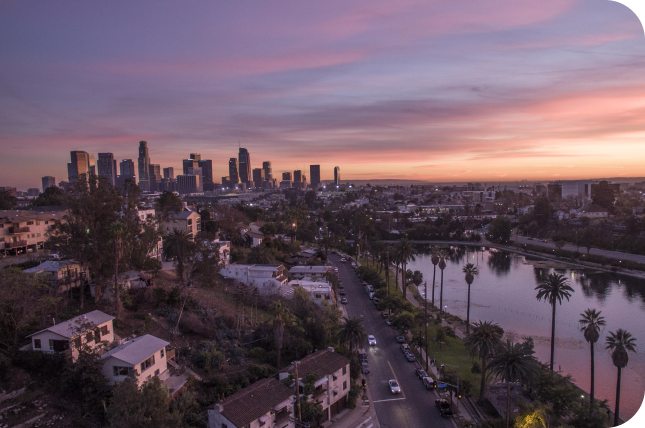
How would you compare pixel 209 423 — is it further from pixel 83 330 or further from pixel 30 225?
pixel 30 225

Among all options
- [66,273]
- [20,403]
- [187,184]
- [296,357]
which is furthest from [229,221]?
[187,184]

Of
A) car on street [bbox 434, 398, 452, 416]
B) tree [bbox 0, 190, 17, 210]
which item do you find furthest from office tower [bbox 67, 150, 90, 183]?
car on street [bbox 434, 398, 452, 416]

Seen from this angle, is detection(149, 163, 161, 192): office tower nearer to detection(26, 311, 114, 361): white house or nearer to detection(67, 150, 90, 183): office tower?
detection(67, 150, 90, 183): office tower

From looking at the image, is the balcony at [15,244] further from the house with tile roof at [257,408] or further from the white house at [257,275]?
the house with tile roof at [257,408]

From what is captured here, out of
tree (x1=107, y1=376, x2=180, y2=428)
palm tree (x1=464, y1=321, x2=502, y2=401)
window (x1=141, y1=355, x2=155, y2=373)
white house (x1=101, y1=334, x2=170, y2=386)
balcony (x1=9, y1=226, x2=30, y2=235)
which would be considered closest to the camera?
tree (x1=107, y1=376, x2=180, y2=428)

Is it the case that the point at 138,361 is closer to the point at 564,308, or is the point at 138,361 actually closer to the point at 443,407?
the point at 443,407

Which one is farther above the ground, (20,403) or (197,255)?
(197,255)
